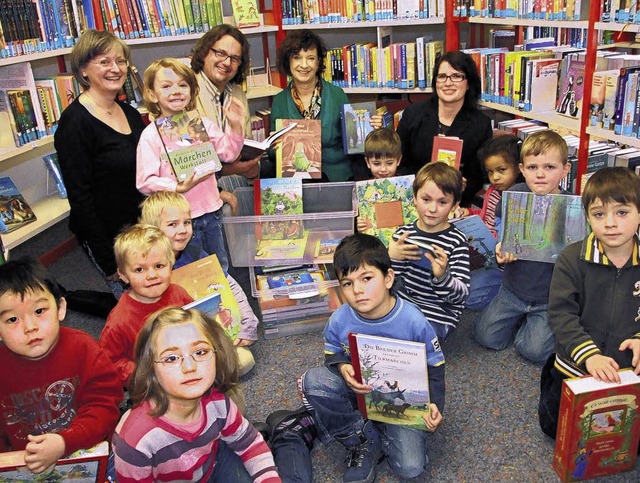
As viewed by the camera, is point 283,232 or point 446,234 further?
point 283,232

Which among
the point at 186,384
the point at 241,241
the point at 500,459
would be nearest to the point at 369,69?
the point at 241,241

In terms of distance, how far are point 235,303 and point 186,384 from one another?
1193mm

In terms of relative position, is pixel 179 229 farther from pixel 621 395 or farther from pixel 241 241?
pixel 621 395

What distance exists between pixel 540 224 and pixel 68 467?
204 cm

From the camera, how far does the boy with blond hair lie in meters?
2.28

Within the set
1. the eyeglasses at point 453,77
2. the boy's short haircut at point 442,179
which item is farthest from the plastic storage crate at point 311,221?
the eyeglasses at point 453,77

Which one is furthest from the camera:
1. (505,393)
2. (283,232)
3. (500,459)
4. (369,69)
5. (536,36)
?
(536,36)

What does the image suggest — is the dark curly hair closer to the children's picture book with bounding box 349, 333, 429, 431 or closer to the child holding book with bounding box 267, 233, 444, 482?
the child holding book with bounding box 267, 233, 444, 482

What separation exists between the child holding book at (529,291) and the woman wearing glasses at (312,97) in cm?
120

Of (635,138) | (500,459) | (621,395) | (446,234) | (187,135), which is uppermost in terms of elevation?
(187,135)

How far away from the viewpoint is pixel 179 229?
2.67m

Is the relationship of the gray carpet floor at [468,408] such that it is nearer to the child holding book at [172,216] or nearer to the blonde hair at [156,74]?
the child holding book at [172,216]

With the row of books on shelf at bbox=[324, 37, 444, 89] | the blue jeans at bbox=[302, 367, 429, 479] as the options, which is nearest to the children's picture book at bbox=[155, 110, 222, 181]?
the blue jeans at bbox=[302, 367, 429, 479]

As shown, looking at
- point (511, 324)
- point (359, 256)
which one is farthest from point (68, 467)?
point (511, 324)
